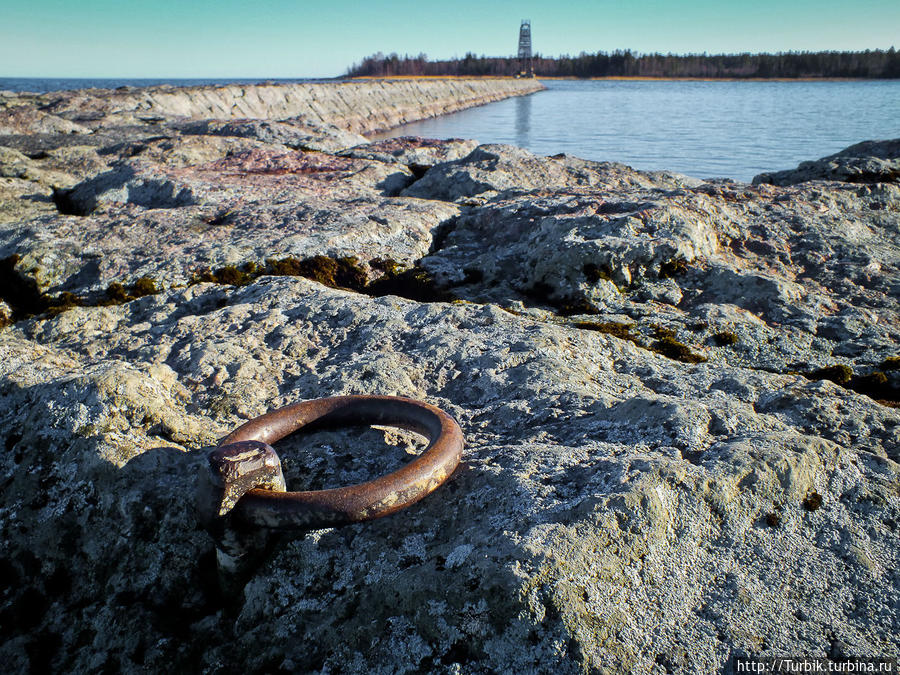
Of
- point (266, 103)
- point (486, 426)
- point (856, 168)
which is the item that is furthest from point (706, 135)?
point (486, 426)

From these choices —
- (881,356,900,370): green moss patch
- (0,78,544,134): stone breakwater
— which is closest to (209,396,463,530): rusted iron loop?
(881,356,900,370): green moss patch

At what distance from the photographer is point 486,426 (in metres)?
2.73

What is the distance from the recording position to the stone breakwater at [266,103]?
14.9 m

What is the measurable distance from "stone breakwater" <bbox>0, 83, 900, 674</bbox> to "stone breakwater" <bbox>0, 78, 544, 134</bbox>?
888 cm

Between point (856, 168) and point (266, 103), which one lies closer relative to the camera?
point (856, 168)

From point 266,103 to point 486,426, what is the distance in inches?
1595

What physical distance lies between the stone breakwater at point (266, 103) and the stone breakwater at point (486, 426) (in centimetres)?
888

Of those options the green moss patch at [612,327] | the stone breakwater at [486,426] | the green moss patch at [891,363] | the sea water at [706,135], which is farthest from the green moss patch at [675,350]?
the sea water at [706,135]

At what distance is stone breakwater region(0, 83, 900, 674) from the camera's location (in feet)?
5.72

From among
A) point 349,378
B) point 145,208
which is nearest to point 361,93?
point 145,208

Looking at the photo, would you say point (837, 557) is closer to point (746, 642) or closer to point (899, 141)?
point (746, 642)

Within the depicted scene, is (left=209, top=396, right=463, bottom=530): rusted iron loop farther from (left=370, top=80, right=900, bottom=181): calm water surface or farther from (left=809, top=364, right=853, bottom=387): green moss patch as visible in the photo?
(left=370, top=80, right=900, bottom=181): calm water surface

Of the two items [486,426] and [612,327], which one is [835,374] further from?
[486,426]

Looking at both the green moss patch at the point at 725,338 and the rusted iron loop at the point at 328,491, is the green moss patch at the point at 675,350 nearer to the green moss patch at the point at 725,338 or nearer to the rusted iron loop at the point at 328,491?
the green moss patch at the point at 725,338
